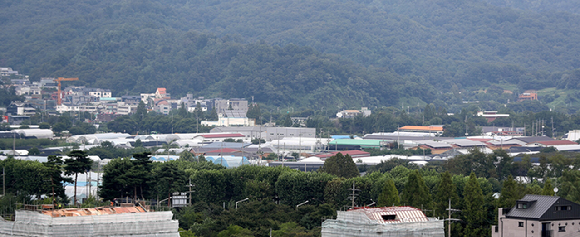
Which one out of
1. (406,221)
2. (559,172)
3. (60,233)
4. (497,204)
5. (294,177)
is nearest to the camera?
(60,233)

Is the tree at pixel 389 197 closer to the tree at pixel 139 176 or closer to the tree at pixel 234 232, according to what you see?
the tree at pixel 234 232

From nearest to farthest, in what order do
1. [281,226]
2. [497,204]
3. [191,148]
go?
[497,204] → [281,226] → [191,148]

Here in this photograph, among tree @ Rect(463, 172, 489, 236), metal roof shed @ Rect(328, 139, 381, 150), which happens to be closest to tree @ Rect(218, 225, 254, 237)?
tree @ Rect(463, 172, 489, 236)

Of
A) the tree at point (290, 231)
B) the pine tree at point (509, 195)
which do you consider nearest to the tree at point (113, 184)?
the tree at point (290, 231)

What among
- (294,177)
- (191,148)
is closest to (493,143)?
(191,148)

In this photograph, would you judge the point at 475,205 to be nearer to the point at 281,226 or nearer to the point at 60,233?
the point at 281,226

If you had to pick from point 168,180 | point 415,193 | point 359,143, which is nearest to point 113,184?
point 168,180
